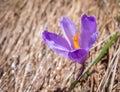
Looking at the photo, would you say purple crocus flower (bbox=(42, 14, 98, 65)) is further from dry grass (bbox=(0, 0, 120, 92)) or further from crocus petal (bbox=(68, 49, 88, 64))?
dry grass (bbox=(0, 0, 120, 92))

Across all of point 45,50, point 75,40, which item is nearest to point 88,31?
point 75,40

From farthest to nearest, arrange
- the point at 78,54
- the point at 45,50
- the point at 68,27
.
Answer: the point at 45,50 → the point at 68,27 → the point at 78,54

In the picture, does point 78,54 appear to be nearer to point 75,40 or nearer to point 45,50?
point 75,40

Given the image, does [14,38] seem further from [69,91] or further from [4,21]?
[69,91]

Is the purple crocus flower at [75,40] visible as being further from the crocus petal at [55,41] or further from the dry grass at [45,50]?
the dry grass at [45,50]

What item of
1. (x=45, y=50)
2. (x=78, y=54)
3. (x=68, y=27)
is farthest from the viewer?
(x=45, y=50)

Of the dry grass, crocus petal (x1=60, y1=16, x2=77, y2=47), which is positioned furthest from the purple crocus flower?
the dry grass

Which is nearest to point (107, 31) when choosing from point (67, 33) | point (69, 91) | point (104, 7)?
point (104, 7)
